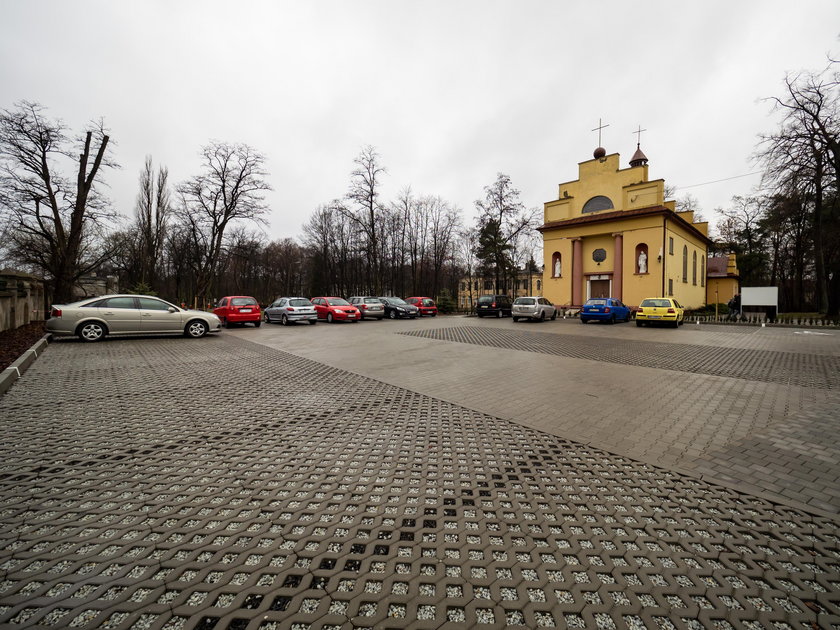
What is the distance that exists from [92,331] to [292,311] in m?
9.75

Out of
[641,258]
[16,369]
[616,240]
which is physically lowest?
[16,369]

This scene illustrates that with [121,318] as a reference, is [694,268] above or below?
above

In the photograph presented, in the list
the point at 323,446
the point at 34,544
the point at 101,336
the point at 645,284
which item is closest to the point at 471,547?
the point at 323,446

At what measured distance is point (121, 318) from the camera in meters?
12.8

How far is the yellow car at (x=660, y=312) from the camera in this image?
2022 cm

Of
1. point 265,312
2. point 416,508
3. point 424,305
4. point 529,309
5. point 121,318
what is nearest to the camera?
point 416,508

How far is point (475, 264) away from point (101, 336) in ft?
132

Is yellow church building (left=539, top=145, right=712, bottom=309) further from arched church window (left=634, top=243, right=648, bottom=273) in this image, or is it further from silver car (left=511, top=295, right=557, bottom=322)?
silver car (left=511, top=295, right=557, bottom=322)

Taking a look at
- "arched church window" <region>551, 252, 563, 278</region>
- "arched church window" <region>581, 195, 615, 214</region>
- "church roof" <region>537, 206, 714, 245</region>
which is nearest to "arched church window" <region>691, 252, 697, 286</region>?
"church roof" <region>537, 206, 714, 245</region>

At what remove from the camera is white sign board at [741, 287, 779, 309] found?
22.3 meters

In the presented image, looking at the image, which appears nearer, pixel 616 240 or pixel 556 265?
pixel 616 240

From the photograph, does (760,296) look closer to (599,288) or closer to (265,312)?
(599,288)

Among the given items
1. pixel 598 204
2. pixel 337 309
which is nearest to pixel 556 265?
pixel 598 204

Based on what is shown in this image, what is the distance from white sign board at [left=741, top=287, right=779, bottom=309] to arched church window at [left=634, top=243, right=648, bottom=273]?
20.9 ft
